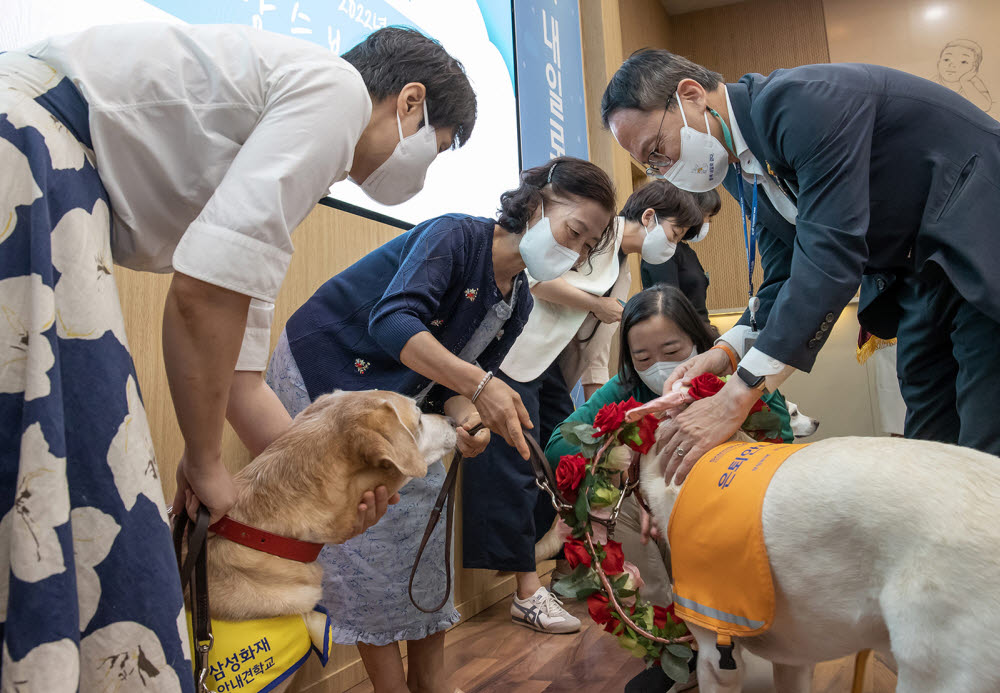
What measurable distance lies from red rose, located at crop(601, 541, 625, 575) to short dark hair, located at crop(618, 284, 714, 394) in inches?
29.5

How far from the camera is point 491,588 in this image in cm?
300

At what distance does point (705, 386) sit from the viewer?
1568 mm

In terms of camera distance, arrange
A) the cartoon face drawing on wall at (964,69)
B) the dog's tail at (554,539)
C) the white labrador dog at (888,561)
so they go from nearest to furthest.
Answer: the white labrador dog at (888,561) → the dog's tail at (554,539) → the cartoon face drawing on wall at (964,69)

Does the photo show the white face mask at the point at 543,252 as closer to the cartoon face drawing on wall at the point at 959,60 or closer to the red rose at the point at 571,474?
the red rose at the point at 571,474

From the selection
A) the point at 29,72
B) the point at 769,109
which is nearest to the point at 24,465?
the point at 29,72

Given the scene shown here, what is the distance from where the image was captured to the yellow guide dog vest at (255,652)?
1013mm

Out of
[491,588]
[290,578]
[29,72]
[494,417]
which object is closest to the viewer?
[29,72]

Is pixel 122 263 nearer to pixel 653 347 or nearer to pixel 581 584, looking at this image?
pixel 581 584

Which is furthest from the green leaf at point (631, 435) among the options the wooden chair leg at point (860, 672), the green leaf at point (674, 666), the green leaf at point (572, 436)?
the wooden chair leg at point (860, 672)

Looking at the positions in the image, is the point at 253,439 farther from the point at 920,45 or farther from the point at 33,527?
the point at 920,45

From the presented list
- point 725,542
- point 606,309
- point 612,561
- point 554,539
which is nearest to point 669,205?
point 606,309

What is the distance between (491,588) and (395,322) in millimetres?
1781

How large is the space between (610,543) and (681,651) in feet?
0.88

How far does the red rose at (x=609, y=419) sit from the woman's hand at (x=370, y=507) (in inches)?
23.0
